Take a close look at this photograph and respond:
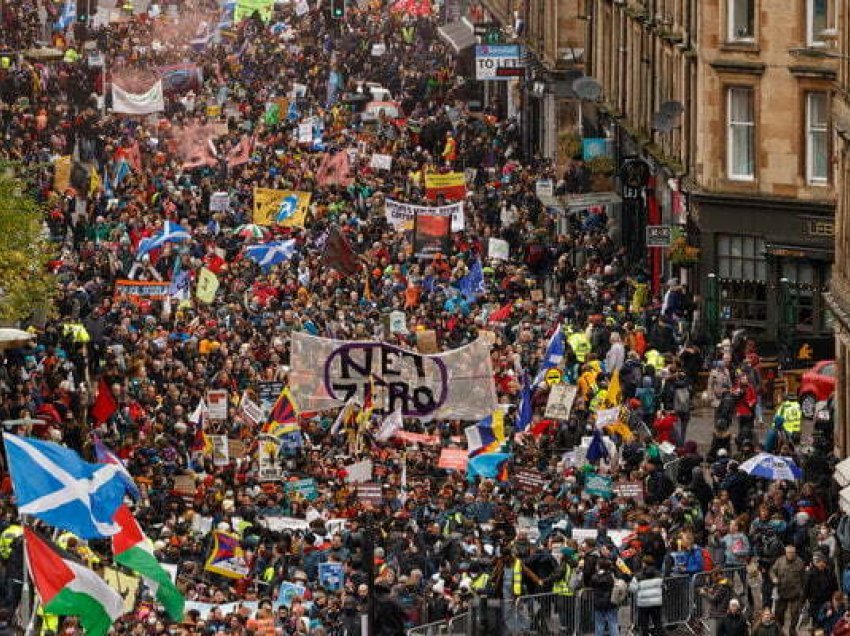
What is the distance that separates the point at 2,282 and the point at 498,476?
14.4 metres

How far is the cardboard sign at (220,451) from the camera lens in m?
60.8

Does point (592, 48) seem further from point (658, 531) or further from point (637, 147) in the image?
point (658, 531)

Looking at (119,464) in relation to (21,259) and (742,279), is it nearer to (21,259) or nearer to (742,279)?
(21,259)

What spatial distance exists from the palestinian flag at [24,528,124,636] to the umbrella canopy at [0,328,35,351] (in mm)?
20108

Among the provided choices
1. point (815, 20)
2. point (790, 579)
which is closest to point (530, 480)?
point (790, 579)

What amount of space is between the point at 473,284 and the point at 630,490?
2045 centimetres

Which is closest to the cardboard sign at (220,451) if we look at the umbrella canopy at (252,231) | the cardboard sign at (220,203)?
the umbrella canopy at (252,231)

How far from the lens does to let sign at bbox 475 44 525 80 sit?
3713 inches

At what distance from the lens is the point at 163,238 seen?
7994cm

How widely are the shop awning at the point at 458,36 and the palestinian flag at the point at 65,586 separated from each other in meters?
63.3

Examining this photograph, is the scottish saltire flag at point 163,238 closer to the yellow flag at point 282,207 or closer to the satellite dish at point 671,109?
the yellow flag at point 282,207

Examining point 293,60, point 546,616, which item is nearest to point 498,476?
point 546,616

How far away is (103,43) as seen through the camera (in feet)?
369

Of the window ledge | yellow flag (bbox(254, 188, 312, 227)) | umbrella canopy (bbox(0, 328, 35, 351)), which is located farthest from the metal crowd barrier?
yellow flag (bbox(254, 188, 312, 227))
